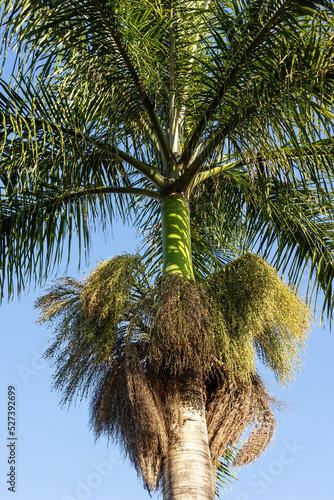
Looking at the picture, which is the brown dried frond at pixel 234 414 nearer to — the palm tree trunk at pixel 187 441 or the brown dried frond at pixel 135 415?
the palm tree trunk at pixel 187 441

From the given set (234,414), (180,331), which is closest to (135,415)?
(180,331)

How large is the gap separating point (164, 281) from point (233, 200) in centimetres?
212

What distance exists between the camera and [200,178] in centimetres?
513

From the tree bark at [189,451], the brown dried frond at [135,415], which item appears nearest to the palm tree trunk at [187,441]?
the tree bark at [189,451]

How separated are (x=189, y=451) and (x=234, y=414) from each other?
0.60 metres

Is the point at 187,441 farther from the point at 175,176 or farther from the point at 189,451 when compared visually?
the point at 175,176

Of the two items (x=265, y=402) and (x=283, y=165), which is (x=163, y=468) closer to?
(x=265, y=402)

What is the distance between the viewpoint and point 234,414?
4309 millimetres

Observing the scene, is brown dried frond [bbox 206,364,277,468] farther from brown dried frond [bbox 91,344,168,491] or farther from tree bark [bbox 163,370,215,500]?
brown dried frond [bbox 91,344,168,491]

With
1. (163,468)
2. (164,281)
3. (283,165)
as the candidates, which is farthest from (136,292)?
(283,165)

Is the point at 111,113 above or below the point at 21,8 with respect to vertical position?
below

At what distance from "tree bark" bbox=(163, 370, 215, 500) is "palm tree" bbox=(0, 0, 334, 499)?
0.01 m

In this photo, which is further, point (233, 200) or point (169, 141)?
point (233, 200)

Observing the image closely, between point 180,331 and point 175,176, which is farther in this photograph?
point 175,176
